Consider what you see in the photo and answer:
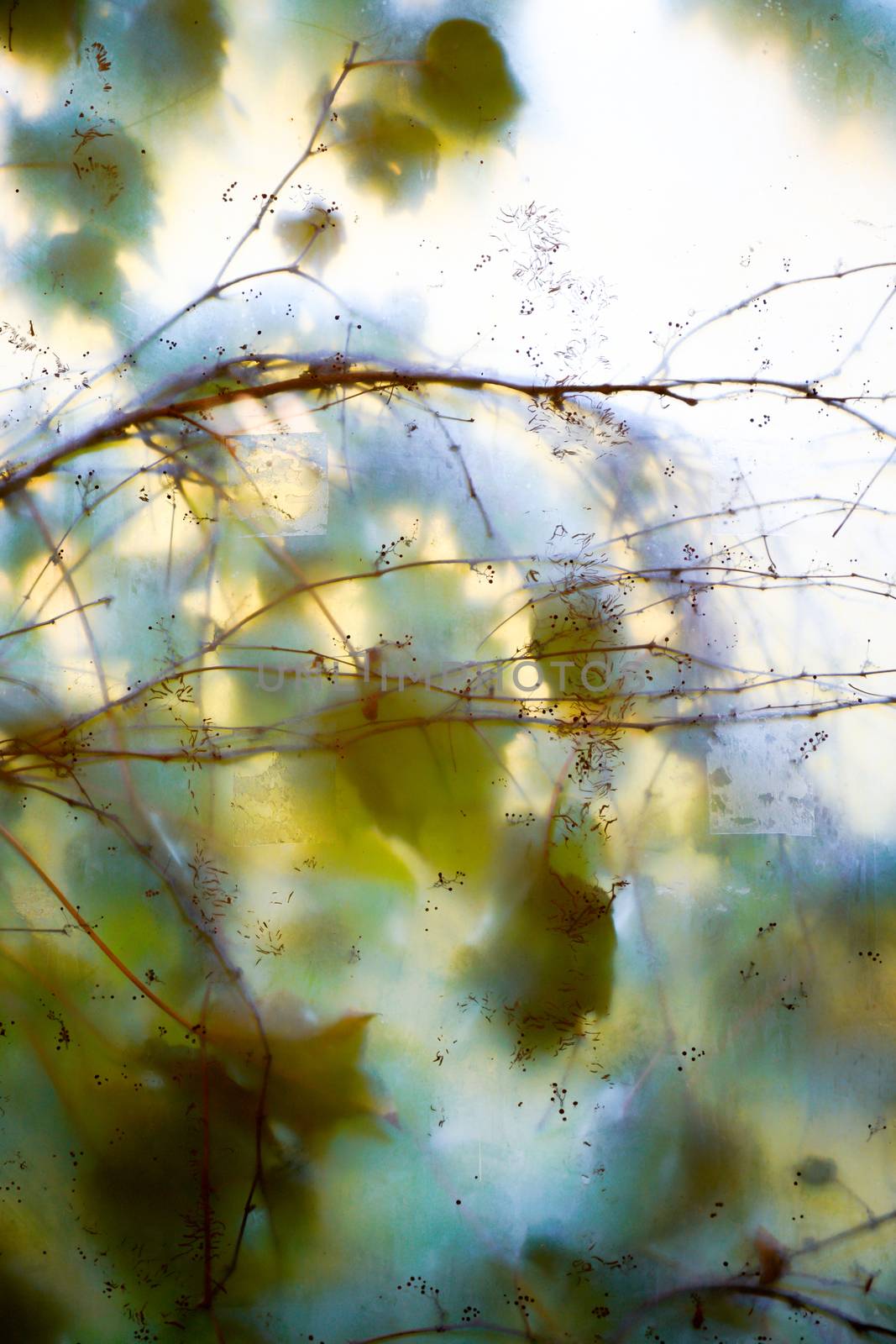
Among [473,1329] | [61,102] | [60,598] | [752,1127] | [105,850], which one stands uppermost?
[61,102]

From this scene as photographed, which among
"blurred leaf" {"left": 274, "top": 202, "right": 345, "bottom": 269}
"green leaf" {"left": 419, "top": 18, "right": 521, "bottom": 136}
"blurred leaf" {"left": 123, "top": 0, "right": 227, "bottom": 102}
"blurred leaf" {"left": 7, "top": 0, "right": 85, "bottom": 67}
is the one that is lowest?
"blurred leaf" {"left": 274, "top": 202, "right": 345, "bottom": 269}

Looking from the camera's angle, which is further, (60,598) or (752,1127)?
(60,598)

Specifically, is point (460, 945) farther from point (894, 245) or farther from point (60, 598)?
point (894, 245)

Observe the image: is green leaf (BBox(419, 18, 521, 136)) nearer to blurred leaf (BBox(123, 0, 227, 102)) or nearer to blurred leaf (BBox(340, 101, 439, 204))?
blurred leaf (BBox(340, 101, 439, 204))

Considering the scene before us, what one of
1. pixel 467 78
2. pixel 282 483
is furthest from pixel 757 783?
pixel 467 78

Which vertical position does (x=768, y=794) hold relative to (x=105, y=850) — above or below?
below

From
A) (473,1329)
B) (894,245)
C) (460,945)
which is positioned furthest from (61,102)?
(473,1329)

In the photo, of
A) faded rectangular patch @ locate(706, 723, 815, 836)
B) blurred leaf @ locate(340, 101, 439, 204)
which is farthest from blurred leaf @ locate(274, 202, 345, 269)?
faded rectangular patch @ locate(706, 723, 815, 836)
